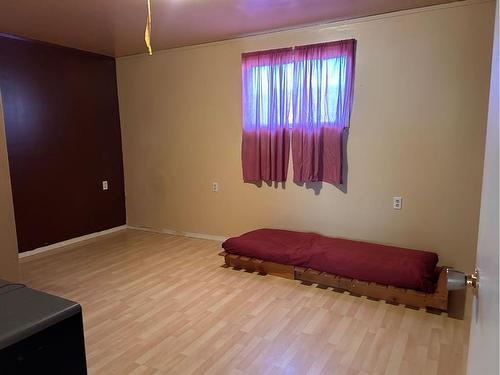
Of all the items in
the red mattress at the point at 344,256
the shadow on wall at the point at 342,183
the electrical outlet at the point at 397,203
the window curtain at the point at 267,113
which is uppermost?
the window curtain at the point at 267,113

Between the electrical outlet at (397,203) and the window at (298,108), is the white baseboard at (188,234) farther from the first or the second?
the electrical outlet at (397,203)

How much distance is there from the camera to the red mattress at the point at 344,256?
2.67 meters

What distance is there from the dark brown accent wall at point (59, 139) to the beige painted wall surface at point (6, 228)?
1629 millimetres

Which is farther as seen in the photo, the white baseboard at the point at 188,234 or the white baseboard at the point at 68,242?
the white baseboard at the point at 188,234

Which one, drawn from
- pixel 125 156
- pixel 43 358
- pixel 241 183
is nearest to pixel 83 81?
pixel 125 156

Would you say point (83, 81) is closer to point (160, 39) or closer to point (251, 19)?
point (160, 39)

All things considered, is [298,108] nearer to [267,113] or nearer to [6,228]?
[267,113]

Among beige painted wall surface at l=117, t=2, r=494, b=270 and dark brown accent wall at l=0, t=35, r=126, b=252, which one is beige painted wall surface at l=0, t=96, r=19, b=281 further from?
beige painted wall surface at l=117, t=2, r=494, b=270

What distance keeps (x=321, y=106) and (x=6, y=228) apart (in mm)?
2792

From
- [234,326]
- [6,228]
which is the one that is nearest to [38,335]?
[234,326]

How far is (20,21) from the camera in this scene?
3.12 metres

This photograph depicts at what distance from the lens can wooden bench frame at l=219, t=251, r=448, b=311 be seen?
2.57 meters

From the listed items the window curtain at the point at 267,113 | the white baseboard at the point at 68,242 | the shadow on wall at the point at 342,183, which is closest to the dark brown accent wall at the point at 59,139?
the white baseboard at the point at 68,242

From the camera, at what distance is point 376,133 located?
327 cm
